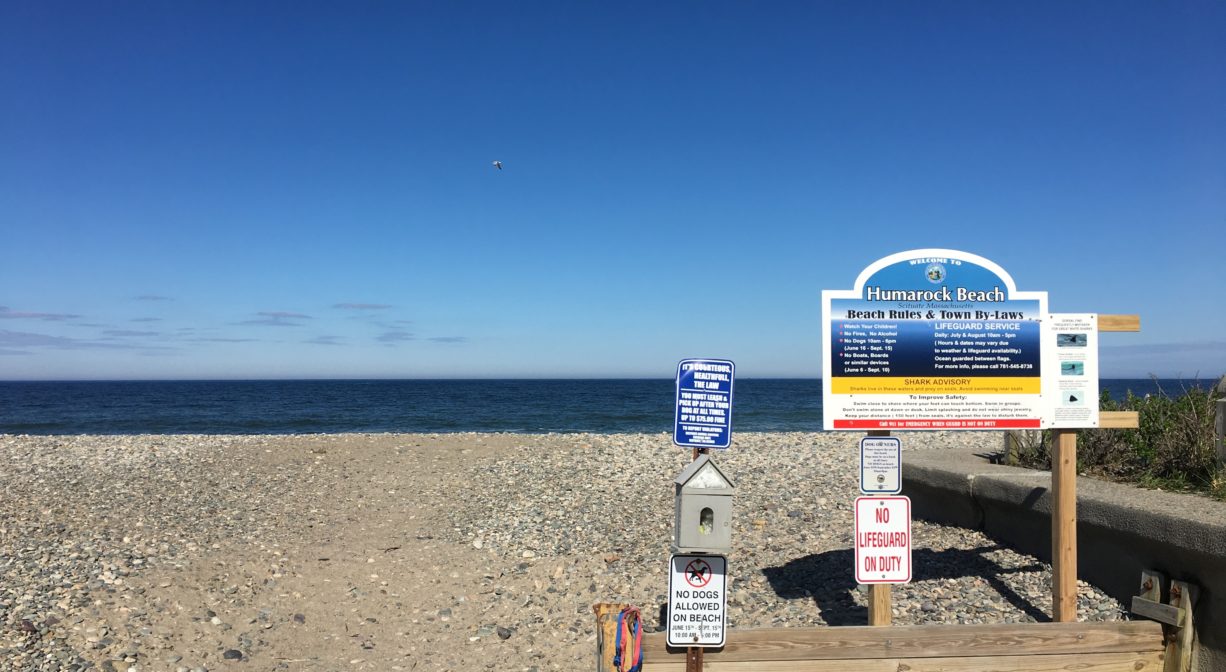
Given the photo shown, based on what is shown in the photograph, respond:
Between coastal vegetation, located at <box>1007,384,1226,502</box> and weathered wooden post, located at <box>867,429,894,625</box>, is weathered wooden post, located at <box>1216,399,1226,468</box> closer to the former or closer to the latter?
coastal vegetation, located at <box>1007,384,1226,502</box>

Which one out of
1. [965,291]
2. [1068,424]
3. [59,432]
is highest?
[965,291]

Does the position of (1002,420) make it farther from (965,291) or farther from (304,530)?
(304,530)

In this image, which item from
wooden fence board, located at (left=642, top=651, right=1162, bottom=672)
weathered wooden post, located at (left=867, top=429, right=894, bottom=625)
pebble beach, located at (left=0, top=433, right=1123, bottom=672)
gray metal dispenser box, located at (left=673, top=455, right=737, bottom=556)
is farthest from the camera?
pebble beach, located at (left=0, top=433, right=1123, bottom=672)

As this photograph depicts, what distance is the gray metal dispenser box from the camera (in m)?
3.84

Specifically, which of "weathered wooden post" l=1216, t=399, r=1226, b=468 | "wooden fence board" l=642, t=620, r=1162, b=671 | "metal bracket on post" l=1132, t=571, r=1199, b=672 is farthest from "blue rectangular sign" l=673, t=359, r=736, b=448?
"weathered wooden post" l=1216, t=399, r=1226, b=468

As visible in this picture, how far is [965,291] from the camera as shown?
4934 mm

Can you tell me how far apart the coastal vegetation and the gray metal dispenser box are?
4.02 metres

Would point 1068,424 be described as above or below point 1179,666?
above

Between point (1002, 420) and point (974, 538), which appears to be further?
point (974, 538)

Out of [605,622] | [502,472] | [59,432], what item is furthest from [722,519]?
[59,432]

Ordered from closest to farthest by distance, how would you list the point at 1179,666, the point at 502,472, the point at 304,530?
the point at 1179,666
the point at 304,530
the point at 502,472

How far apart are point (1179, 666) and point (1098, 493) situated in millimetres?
1666

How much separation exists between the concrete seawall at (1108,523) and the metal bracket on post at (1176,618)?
0.30 feet

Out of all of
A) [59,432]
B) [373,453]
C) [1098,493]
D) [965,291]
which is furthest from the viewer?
[59,432]
